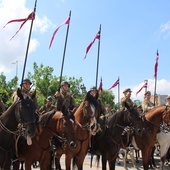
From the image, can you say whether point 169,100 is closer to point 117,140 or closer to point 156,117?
point 156,117

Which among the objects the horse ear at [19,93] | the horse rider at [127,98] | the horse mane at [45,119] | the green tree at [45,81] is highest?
the green tree at [45,81]

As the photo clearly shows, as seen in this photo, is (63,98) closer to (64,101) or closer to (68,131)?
(64,101)

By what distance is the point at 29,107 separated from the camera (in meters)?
7.09

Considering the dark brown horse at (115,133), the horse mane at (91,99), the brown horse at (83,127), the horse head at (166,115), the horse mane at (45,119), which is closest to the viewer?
the horse mane at (45,119)

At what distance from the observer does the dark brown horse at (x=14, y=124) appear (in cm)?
698

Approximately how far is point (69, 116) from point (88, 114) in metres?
0.72

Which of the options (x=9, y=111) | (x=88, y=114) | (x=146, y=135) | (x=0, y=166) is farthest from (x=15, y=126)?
(x=146, y=135)

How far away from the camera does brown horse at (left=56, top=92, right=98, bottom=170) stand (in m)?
9.07

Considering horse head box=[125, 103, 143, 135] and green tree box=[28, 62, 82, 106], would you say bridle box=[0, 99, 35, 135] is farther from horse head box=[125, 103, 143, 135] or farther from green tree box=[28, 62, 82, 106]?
green tree box=[28, 62, 82, 106]

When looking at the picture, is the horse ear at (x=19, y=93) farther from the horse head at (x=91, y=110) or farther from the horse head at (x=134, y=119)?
the horse head at (x=134, y=119)

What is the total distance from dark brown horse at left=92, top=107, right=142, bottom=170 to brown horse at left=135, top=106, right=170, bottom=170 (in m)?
1.31

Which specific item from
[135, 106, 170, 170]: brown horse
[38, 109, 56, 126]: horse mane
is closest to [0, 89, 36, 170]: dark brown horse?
[38, 109, 56, 126]: horse mane

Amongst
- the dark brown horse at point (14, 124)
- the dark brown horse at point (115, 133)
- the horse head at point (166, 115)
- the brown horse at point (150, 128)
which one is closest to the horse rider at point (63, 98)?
the dark brown horse at point (115, 133)

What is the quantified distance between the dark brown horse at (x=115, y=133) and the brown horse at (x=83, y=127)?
1015 mm
